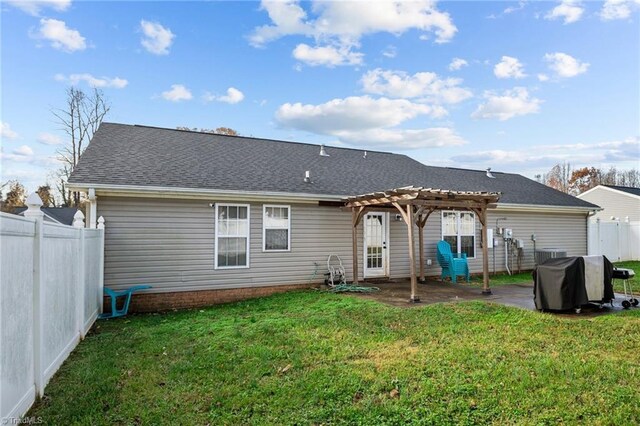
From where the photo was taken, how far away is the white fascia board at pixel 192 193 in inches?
303

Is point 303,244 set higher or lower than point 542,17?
lower

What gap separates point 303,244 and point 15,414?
23.8 feet

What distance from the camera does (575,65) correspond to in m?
11.3

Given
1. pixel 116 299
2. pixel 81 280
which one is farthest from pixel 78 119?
pixel 81 280

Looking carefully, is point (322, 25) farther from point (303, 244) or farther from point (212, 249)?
point (212, 249)

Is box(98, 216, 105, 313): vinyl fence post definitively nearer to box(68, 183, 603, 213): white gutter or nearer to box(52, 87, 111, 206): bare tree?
box(68, 183, 603, 213): white gutter

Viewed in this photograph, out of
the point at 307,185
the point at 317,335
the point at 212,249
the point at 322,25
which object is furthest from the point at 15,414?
the point at 322,25

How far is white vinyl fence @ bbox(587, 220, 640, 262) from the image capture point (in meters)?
16.5

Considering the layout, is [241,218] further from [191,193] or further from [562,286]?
[562,286]

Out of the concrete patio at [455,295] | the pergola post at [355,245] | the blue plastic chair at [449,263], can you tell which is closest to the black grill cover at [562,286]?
the concrete patio at [455,295]

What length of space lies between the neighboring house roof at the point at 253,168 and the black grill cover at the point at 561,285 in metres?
5.19

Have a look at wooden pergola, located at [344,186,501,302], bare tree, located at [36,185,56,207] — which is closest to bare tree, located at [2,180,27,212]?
bare tree, located at [36,185,56,207]

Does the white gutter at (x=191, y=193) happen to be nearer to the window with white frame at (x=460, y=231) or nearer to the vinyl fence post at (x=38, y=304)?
the window with white frame at (x=460, y=231)

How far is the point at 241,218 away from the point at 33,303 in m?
5.97
